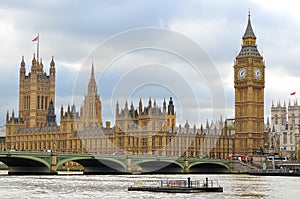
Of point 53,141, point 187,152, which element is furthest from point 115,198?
point 53,141

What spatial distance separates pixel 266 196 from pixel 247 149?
98303 mm

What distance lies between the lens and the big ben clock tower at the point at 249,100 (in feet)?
527

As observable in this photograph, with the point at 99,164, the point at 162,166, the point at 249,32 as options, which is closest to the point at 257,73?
the point at 249,32

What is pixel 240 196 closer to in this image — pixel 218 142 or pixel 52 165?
pixel 52 165

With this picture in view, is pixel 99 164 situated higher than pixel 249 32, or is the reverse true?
pixel 249 32

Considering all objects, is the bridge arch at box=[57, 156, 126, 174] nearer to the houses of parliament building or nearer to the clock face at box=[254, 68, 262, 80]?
the houses of parliament building

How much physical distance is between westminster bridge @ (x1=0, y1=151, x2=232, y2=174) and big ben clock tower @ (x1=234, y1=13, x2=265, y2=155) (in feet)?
83.2

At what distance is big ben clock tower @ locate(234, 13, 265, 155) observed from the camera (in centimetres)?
16062

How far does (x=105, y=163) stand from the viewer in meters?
113

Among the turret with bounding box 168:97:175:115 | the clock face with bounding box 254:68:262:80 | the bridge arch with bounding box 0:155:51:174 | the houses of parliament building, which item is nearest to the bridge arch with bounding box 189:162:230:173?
the houses of parliament building

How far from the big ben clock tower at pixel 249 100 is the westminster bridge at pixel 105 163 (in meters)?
25.4

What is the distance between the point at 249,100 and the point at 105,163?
182 ft

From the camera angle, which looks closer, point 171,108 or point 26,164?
point 26,164

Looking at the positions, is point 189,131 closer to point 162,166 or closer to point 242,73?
point 242,73
